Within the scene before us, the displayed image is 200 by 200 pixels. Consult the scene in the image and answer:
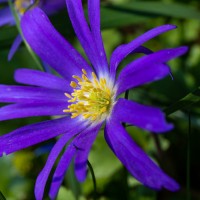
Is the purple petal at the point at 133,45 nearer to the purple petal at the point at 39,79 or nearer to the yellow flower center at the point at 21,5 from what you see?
the purple petal at the point at 39,79

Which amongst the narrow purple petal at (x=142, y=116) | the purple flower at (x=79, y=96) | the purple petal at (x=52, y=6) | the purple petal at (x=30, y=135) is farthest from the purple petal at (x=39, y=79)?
the purple petal at (x=52, y=6)

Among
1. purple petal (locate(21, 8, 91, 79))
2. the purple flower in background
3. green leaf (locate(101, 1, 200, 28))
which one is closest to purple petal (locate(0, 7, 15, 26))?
the purple flower in background

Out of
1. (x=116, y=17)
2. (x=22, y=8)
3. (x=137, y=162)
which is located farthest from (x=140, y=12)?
(x=137, y=162)

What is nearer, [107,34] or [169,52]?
[169,52]

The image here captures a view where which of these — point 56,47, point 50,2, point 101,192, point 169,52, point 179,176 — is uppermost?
point 50,2

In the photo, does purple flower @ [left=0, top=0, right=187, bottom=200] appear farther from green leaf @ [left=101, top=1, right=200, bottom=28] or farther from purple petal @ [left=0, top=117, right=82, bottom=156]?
green leaf @ [left=101, top=1, right=200, bottom=28]

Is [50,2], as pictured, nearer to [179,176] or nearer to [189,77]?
[189,77]

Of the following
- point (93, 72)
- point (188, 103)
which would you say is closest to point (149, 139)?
point (93, 72)

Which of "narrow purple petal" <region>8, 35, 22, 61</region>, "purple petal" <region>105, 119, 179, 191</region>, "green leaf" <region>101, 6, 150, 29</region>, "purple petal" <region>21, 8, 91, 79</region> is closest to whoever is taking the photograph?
"purple petal" <region>105, 119, 179, 191</region>
